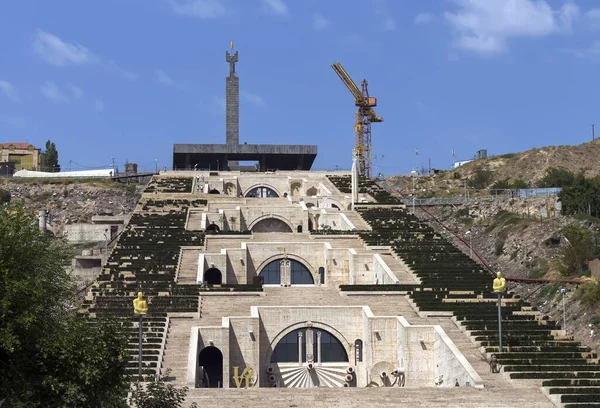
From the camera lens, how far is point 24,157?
124812 millimetres

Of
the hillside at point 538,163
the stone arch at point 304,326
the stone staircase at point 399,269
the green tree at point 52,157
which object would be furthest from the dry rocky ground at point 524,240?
the green tree at point 52,157

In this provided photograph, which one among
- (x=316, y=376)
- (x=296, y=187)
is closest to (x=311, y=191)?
(x=296, y=187)

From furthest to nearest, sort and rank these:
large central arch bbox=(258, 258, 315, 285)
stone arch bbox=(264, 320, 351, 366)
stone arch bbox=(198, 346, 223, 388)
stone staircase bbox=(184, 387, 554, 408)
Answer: large central arch bbox=(258, 258, 315, 285) → stone arch bbox=(264, 320, 351, 366) → stone arch bbox=(198, 346, 223, 388) → stone staircase bbox=(184, 387, 554, 408)

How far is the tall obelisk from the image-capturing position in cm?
11181

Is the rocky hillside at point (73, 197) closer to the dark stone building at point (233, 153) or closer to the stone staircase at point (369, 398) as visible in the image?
the dark stone building at point (233, 153)

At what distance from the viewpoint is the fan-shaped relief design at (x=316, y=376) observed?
1938 inches

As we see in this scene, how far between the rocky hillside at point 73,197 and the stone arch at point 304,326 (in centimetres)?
4550

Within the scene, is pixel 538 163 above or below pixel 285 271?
above

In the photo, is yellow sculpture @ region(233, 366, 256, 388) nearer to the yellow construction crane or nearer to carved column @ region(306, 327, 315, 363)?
carved column @ region(306, 327, 315, 363)

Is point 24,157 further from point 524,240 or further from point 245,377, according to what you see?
point 245,377

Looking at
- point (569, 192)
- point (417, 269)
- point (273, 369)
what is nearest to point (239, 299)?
point (273, 369)

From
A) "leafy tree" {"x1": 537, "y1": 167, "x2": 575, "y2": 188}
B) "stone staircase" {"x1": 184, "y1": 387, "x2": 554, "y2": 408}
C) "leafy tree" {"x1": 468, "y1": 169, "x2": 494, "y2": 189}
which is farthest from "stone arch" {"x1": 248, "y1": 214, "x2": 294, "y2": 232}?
"leafy tree" {"x1": 468, "y1": 169, "x2": 494, "y2": 189}

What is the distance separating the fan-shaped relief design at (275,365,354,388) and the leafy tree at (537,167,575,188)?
6142 cm

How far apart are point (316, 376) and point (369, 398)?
10.7 metres
